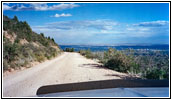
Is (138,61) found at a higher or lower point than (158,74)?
higher

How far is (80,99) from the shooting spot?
8.33 ft

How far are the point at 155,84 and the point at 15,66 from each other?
11501 millimetres

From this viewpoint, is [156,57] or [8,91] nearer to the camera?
[8,91]

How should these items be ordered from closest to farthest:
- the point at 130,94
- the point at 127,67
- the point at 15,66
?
the point at 130,94 → the point at 15,66 → the point at 127,67

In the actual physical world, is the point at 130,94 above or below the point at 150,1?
below

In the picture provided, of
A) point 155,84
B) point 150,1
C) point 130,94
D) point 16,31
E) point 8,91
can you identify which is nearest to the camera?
point 130,94

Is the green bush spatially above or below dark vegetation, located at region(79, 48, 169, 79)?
below

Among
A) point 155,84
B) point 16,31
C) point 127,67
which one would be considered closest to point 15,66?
point 127,67

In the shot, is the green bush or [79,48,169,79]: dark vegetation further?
[79,48,169,79]: dark vegetation

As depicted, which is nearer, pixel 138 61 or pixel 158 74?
pixel 158 74

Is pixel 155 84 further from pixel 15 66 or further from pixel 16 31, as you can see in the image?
pixel 16 31

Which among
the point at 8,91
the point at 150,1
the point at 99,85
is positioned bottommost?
the point at 8,91

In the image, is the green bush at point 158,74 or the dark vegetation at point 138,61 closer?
the green bush at point 158,74

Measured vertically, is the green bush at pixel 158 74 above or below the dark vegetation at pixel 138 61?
below
